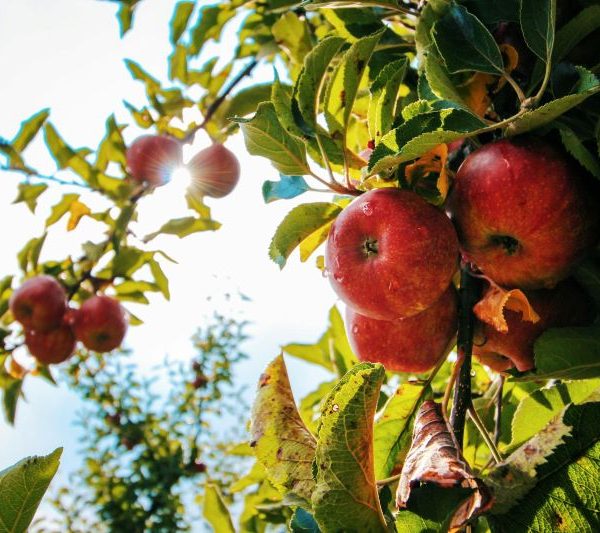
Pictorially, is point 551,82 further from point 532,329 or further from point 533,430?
point 533,430

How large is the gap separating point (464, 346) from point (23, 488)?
0.58 metres

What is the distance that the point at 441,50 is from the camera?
78cm

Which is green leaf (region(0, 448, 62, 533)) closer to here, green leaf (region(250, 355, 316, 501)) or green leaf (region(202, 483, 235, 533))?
green leaf (region(250, 355, 316, 501))

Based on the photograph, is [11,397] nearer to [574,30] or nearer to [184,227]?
[184,227]

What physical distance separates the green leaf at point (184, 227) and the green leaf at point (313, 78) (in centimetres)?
142

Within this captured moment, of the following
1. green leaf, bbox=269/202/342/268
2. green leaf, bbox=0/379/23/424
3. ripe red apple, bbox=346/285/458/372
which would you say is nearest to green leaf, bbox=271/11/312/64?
green leaf, bbox=269/202/342/268

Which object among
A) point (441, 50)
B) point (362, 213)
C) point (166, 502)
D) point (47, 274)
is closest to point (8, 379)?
point (47, 274)

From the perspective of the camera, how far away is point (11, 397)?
246 centimetres

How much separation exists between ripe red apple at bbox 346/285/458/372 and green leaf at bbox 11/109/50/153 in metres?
1.77

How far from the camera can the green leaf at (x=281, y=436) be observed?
674 millimetres

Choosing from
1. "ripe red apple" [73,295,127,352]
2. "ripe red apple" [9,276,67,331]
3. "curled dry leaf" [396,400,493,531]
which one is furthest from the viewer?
"ripe red apple" [73,295,127,352]

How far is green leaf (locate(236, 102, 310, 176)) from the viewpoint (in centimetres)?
91

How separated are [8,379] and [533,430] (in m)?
2.26

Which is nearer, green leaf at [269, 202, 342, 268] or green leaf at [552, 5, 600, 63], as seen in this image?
green leaf at [552, 5, 600, 63]
